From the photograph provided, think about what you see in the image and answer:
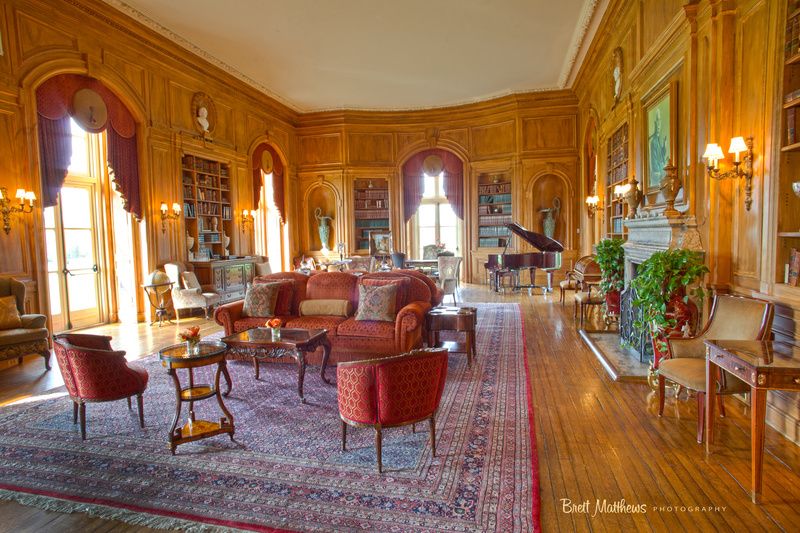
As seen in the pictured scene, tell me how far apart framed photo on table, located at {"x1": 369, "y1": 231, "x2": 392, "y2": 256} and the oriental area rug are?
29.3 ft

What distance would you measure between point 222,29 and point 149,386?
20.4ft

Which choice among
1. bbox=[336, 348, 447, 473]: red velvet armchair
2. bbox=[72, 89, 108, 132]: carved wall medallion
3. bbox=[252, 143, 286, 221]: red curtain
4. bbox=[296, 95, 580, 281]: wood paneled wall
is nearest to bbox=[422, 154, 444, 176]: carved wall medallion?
bbox=[296, 95, 580, 281]: wood paneled wall

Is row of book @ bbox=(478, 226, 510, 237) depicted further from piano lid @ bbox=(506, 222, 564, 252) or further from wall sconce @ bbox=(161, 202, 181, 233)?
wall sconce @ bbox=(161, 202, 181, 233)

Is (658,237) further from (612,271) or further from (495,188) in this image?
(495,188)

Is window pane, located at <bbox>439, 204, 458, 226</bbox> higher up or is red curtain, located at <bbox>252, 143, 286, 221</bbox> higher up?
red curtain, located at <bbox>252, 143, 286, 221</bbox>

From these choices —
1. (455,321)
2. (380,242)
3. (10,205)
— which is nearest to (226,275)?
(10,205)

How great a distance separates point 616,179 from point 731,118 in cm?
407

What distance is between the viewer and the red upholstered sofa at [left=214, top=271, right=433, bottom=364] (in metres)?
5.09

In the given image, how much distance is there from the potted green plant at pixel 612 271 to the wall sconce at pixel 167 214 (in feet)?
24.1

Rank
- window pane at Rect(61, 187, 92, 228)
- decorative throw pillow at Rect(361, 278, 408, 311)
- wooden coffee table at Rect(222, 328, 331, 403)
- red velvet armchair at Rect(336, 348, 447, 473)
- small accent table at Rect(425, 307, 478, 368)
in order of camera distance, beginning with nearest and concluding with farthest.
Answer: red velvet armchair at Rect(336, 348, 447, 473) → wooden coffee table at Rect(222, 328, 331, 403) → small accent table at Rect(425, 307, 478, 368) → decorative throw pillow at Rect(361, 278, 408, 311) → window pane at Rect(61, 187, 92, 228)

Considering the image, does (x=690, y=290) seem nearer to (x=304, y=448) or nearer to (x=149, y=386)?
(x=304, y=448)

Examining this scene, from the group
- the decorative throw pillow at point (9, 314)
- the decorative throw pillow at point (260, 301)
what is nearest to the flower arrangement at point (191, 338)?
the decorative throw pillow at point (260, 301)

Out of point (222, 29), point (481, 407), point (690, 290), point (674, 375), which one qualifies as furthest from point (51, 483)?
point (222, 29)

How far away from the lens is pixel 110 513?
8.50 feet
